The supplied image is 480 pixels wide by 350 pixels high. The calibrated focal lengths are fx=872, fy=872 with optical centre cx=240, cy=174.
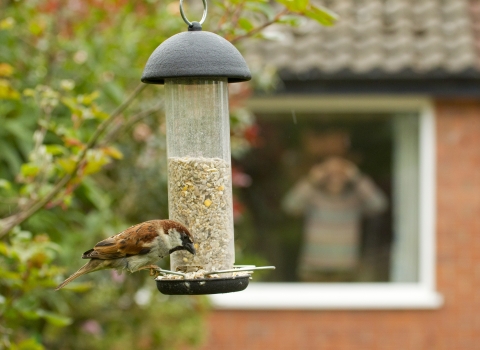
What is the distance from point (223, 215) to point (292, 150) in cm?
638

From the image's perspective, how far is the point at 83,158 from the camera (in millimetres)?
3811

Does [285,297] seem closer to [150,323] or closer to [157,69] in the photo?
[150,323]

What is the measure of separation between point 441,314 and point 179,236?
6.89 m

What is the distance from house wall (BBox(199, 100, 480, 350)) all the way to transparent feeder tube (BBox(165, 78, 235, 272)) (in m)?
6.16

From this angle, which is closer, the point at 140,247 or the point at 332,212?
the point at 140,247

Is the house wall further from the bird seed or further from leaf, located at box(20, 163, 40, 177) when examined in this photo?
leaf, located at box(20, 163, 40, 177)

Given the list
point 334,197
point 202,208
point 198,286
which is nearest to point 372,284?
point 334,197

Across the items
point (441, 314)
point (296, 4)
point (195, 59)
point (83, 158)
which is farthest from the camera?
point (441, 314)

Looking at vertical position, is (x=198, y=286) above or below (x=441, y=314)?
above

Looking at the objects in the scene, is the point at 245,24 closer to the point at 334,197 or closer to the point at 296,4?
the point at 296,4

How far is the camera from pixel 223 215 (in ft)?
13.2

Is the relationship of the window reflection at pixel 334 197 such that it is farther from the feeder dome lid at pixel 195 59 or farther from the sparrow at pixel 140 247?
the feeder dome lid at pixel 195 59

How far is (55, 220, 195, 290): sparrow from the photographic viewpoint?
3.60m

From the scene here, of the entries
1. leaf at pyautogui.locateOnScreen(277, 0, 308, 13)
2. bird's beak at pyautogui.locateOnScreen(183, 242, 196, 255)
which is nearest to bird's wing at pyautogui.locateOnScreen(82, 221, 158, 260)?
bird's beak at pyautogui.locateOnScreen(183, 242, 196, 255)
